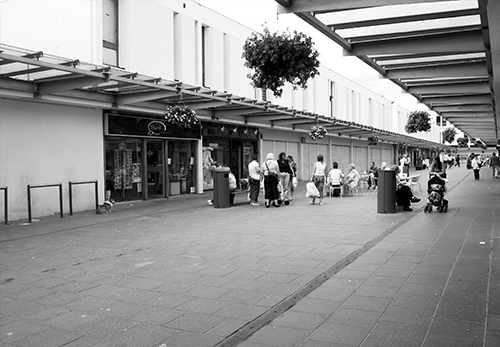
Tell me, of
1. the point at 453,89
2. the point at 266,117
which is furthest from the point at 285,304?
the point at 266,117

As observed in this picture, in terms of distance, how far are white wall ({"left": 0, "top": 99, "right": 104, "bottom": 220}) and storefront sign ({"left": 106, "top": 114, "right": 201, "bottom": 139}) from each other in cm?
49

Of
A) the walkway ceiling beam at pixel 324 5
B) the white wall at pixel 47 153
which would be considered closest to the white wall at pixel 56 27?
the white wall at pixel 47 153

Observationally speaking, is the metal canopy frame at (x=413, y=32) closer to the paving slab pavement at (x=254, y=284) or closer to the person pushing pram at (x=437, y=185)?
the person pushing pram at (x=437, y=185)

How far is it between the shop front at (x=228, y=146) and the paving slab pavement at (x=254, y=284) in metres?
9.65

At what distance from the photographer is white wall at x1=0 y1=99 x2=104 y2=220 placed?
11883 mm

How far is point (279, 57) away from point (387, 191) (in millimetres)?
6101

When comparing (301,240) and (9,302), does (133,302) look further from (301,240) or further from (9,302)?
(301,240)

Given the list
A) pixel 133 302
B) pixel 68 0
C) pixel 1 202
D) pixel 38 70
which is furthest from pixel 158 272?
pixel 68 0

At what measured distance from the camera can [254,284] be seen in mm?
5426

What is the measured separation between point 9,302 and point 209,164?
10.5 metres

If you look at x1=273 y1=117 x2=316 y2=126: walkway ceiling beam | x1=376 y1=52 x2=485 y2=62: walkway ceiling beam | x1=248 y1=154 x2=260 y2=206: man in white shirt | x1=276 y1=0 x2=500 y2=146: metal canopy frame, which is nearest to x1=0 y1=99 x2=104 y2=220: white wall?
x1=248 y1=154 x2=260 y2=206: man in white shirt

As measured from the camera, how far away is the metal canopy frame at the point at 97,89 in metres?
9.95

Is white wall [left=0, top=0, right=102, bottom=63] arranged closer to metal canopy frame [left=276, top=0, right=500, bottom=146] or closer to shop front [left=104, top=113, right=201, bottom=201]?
shop front [left=104, top=113, right=201, bottom=201]

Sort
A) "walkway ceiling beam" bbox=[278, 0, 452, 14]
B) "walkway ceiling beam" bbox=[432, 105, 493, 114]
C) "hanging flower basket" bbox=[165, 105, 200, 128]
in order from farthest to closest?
"walkway ceiling beam" bbox=[432, 105, 493, 114] < "hanging flower basket" bbox=[165, 105, 200, 128] < "walkway ceiling beam" bbox=[278, 0, 452, 14]
